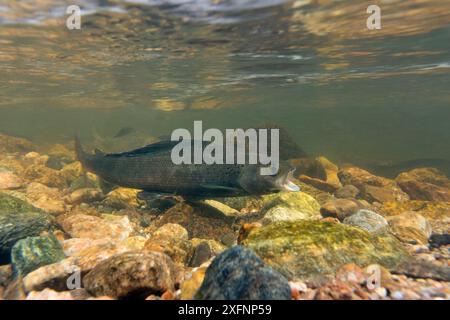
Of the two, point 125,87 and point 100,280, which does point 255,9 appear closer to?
point 100,280

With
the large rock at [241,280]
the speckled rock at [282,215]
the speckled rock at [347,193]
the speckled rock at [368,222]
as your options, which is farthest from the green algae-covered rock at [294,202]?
the large rock at [241,280]

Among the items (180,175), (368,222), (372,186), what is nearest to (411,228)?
(368,222)

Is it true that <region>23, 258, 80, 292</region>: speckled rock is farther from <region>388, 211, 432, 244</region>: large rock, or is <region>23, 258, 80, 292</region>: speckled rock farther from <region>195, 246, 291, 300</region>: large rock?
<region>388, 211, 432, 244</region>: large rock

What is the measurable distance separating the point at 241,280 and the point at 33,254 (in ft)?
10.4

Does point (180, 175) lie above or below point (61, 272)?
above

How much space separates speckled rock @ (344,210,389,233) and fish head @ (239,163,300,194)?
1221mm

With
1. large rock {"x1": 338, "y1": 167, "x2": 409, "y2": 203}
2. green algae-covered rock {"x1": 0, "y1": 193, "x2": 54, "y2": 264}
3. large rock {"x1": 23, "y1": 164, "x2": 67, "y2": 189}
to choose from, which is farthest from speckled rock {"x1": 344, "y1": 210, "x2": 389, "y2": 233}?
large rock {"x1": 23, "y1": 164, "x2": 67, "y2": 189}

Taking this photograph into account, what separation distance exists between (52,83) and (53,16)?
61.0 feet

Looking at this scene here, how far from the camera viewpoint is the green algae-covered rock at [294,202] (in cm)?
756

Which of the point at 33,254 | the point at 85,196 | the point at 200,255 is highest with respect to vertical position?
the point at 33,254

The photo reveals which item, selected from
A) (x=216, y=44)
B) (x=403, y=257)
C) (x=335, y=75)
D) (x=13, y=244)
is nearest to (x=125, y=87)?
(x=216, y=44)

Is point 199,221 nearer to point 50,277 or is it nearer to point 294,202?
point 294,202

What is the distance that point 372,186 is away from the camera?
492 inches

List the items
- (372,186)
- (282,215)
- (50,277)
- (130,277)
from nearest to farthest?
(130,277) < (50,277) < (282,215) < (372,186)
